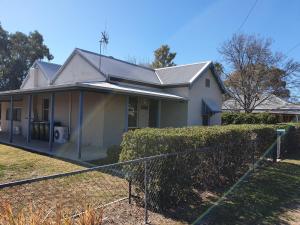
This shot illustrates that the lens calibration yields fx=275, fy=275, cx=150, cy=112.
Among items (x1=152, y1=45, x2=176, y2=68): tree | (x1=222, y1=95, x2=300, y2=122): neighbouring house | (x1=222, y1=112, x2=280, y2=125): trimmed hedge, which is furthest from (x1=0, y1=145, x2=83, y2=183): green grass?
(x1=152, y1=45, x2=176, y2=68): tree

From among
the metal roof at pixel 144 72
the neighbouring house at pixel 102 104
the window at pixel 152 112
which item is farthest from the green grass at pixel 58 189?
the window at pixel 152 112

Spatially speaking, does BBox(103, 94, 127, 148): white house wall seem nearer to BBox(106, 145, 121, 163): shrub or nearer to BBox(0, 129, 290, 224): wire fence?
BBox(106, 145, 121, 163): shrub

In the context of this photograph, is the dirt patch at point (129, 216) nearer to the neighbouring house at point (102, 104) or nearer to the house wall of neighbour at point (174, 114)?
the neighbouring house at point (102, 104)

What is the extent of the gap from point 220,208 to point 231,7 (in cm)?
945

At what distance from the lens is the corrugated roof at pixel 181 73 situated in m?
18.5

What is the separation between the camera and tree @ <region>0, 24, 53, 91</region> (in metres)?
41.8

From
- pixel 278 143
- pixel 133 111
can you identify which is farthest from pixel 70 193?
pixel 278 143

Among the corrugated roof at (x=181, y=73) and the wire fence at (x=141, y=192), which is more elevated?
the corrugated roof at (x=181, y=73)

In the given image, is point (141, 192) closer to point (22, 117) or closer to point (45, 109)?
point (45, 109)

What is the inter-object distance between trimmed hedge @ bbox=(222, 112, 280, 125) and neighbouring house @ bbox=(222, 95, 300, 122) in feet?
17.8

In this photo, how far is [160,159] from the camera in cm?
516

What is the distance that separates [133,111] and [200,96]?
5.79 metres

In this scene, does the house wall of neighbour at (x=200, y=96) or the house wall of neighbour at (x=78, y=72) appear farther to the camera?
the house wall of neighbour at (x=200, y=96)

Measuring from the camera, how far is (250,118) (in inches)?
1059
